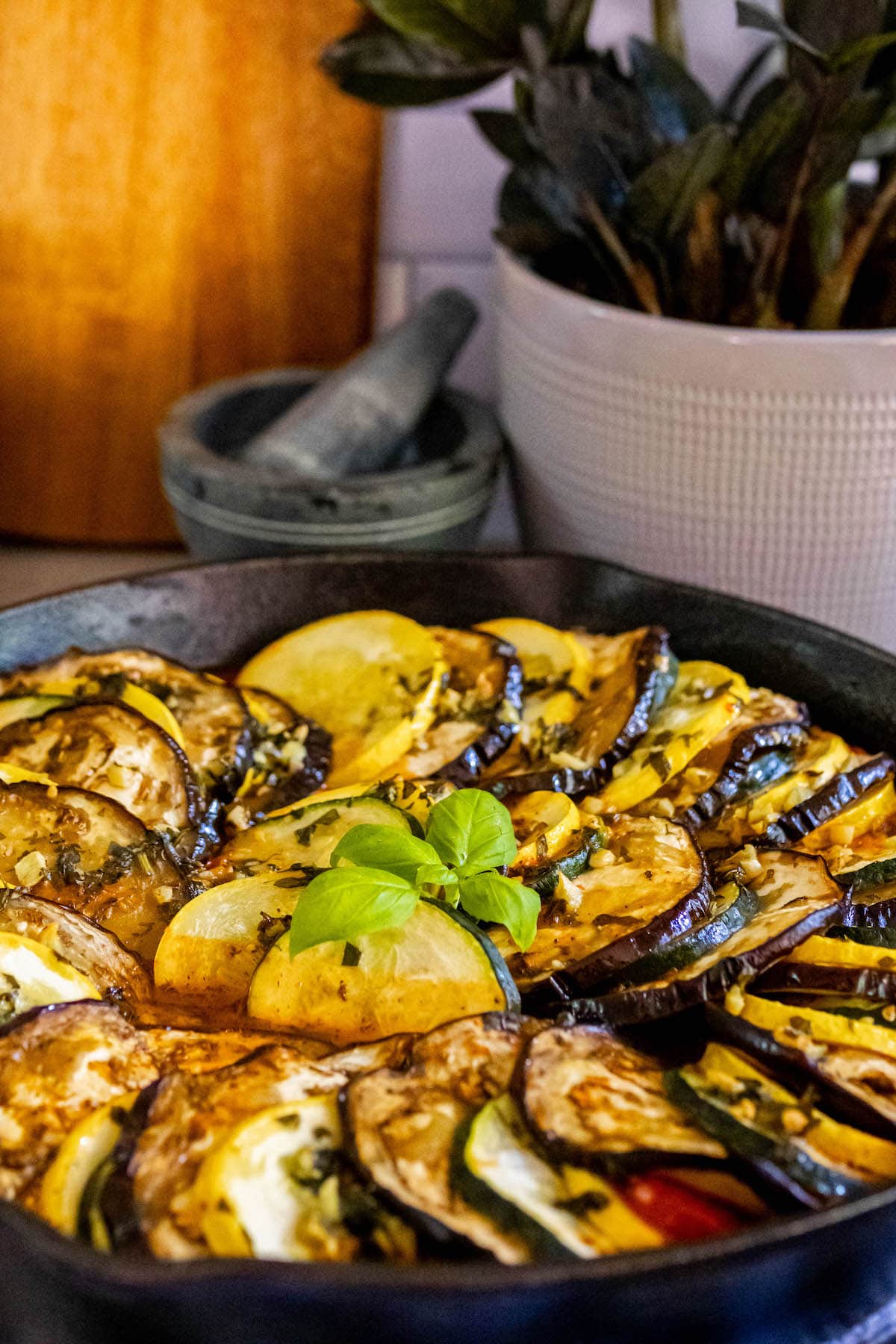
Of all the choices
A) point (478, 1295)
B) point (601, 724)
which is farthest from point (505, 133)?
point (478, 1295)

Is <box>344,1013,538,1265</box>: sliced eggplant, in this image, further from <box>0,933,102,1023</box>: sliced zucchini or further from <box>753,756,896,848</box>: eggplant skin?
<box>753,756,896,848</box>: eggplant skin

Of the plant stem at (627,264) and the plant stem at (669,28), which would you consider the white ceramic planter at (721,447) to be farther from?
the plant stem at (669,28)

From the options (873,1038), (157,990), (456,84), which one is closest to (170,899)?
(157,990)

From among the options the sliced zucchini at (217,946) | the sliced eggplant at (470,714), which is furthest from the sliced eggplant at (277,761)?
the sliced zucchini at (217,946)

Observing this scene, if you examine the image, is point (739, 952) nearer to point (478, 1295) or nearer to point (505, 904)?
point (505, 904)

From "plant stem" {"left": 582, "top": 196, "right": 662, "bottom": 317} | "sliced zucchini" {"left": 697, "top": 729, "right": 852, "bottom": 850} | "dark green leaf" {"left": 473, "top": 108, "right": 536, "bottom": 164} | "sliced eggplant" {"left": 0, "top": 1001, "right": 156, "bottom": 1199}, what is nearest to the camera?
"sliced eggplant" {"left": 0, "top": 1001, "right": 156, "bottom": 1199}

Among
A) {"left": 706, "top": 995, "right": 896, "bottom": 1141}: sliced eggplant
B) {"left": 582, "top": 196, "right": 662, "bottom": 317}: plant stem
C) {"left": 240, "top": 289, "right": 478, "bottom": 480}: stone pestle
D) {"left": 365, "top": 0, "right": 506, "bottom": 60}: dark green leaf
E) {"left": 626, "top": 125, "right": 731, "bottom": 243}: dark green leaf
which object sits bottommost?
{"left": 706, "top": 995, "right": 896, "bottom": 1141}: sliced eggplant

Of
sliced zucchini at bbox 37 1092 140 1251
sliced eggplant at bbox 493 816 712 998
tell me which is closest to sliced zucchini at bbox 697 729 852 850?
sliced eggplant at bbox 493 816 712 998

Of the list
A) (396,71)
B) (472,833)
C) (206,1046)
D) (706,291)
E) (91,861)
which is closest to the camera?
(206,1046)
